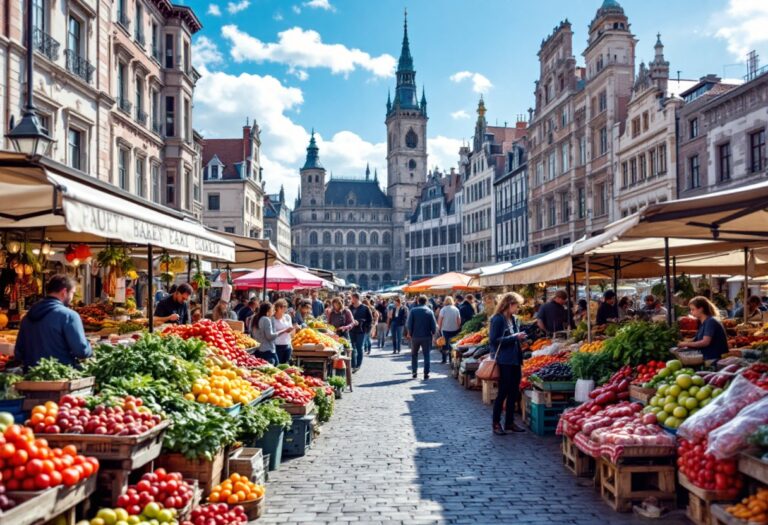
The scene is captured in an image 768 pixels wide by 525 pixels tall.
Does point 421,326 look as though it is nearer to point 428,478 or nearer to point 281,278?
point 281,278

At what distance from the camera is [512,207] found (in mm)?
62219

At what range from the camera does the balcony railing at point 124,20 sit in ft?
93.1

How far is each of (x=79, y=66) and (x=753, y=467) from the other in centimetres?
2337

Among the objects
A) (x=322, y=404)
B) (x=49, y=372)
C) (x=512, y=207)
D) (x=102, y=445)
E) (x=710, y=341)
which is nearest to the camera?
(x=102, y=445)

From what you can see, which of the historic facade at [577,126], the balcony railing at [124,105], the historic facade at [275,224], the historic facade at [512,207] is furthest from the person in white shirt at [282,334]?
the historic facade at [275,224]

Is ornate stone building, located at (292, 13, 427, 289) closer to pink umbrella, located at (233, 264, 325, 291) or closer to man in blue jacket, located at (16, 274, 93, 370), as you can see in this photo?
pink umbrella, located at (233, 264, 325, 291)

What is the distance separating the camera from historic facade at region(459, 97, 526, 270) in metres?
69.4

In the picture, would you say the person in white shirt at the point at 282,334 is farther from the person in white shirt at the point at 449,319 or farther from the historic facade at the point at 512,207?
the historic facade at the point at 512,207

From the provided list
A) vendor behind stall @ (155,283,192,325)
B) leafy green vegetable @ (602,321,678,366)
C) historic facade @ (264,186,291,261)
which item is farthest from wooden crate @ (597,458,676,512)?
historic facade @ (264,186,291,261)

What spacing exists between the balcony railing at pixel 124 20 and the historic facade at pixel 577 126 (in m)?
26.1

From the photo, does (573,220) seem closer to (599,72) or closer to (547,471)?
(599,72)

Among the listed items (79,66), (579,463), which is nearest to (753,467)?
(579,463)

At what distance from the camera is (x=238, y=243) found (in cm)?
1355

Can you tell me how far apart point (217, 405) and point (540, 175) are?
163 feet
